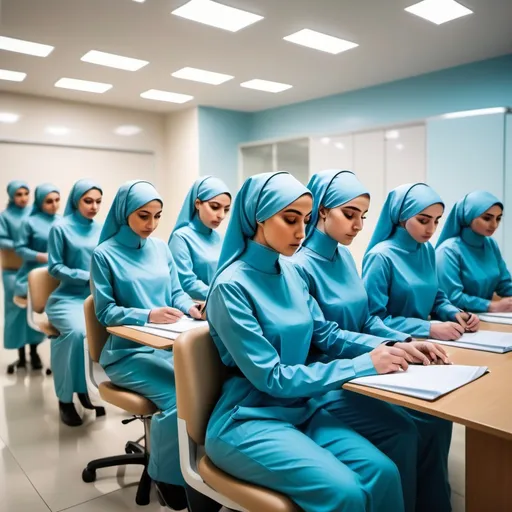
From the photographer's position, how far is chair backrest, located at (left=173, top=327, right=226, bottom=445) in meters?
1.64

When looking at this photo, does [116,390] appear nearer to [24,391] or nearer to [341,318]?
[341,318]

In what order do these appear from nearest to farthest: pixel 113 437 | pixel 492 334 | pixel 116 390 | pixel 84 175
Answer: pixel 492 334 < pixel 116 390 < pixel 113 437 < pixel 84 175

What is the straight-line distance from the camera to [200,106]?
7.28m

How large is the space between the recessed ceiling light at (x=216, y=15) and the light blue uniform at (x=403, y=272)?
7.17 feet

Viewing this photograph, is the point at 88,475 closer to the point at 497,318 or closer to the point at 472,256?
the point at 497,318

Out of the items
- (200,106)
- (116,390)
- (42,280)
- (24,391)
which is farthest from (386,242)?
(200,106)

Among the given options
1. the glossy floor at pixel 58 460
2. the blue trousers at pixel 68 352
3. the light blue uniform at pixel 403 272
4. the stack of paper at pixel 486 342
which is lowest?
the glossy floor at pixel 58 460

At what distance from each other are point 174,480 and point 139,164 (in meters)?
6.06

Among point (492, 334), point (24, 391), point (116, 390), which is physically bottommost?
point (24, 391)

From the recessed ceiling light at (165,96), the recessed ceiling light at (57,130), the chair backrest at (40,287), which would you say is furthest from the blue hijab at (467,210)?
the recessed ceiling light at (57,130)

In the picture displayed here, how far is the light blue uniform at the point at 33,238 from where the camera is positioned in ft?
15.5

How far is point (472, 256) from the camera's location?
307cm

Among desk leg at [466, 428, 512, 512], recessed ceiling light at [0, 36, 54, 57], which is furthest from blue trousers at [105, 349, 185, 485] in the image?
recessed ceiling light at [0, 36, 54, 57]

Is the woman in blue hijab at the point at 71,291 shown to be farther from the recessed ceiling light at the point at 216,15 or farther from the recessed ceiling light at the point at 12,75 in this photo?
the recessed ceiling light at the point at 12,75
